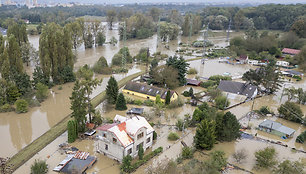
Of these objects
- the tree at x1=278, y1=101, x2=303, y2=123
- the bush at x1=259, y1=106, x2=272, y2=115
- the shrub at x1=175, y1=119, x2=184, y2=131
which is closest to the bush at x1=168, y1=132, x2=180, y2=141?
the shrub at x1=175, y1=119, x2=184, y2=131

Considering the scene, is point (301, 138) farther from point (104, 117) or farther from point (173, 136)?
point (104, 117)

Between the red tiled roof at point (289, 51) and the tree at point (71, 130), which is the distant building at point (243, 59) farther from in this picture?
the tree at point (71, 130)

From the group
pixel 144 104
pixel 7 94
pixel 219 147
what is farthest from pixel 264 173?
pixel 7 94

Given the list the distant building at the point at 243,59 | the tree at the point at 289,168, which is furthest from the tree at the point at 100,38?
the tree at the point at 289,168

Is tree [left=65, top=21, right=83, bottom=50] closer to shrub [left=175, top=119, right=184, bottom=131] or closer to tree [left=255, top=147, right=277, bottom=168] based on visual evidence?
shrub [left=175, top=119, right=184, bottom=131]

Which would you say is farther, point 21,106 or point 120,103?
point 120,103

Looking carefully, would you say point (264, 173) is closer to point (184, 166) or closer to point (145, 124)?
point (184, 166)

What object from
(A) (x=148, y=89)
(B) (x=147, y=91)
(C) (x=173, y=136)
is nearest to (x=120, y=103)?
(B) (x=147, y=91)

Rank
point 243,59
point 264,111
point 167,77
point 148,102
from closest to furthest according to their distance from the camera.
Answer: point 264,111 < point 148,102 < point 167,77 < point 243,59
